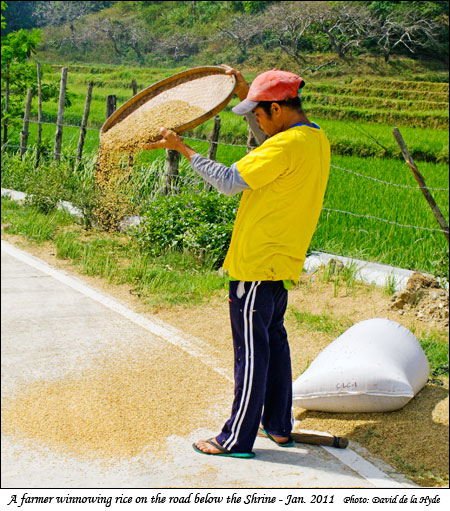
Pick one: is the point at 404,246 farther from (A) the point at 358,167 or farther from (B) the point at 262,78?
(A) the point at 358,167

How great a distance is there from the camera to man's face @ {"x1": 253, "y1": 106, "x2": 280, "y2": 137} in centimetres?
362

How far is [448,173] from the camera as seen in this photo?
1705 centimetres

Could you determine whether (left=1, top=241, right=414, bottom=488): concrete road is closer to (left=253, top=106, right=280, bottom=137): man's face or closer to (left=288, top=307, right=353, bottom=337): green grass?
(left=288, top=307, right=353, bottom=337): green grass

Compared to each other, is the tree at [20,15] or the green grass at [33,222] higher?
the tree at [20,15]

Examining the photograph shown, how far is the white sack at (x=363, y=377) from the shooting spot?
14.6ft

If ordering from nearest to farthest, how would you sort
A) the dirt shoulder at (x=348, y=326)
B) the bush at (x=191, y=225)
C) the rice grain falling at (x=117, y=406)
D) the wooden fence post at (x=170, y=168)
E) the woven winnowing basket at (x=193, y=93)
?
the rice grain falling at (x=117, y=406) → the dirt shoulder at (x=348, y=326) → the woven winnowing basket at (x=193, y=93) → the bush at (x=191, y=225) → the wooden fence post at (x=170, y=168)

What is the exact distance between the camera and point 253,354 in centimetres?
378

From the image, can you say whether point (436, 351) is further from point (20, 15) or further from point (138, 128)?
point (20, 15)

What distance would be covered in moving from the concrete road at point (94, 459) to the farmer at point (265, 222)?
0.19 meters

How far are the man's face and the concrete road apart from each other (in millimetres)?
1675

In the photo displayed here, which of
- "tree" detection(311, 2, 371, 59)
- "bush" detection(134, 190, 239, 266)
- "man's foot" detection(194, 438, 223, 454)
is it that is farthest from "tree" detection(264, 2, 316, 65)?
"man's foot" detection(194, 438, 223, 454)

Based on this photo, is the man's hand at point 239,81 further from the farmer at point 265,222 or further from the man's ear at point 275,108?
the man's ear at point 275,108

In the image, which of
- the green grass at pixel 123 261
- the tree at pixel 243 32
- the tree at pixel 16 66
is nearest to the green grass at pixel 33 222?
the green grass at pixel 123 261
